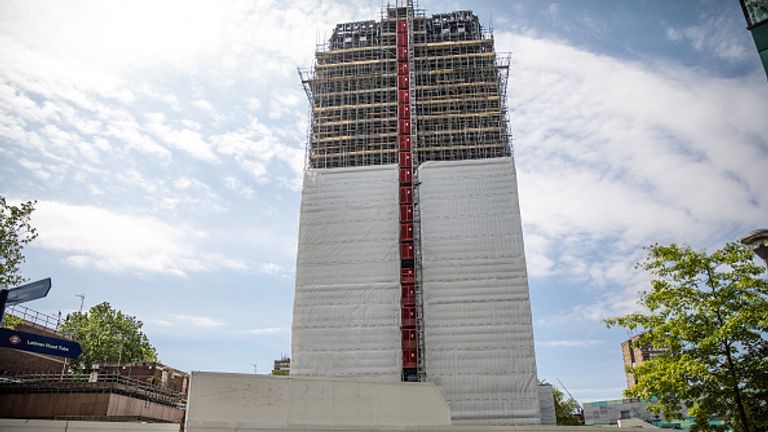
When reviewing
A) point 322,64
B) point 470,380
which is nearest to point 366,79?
point 322,64

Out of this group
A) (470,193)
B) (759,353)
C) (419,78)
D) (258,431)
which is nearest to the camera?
(759,353)

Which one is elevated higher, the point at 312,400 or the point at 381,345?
the point at 381,345

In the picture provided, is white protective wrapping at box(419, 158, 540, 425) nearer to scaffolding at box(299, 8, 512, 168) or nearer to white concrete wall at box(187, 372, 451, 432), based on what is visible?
scaffolding at box(299, 8, 512, 168)

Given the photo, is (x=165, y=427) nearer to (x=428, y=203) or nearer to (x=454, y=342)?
(x=454, y=342)

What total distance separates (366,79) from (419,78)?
4828 mm

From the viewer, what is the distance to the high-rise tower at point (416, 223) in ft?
127

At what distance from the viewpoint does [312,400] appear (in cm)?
1933

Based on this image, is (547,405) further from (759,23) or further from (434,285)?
(759,23)

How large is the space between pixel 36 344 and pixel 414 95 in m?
38.4

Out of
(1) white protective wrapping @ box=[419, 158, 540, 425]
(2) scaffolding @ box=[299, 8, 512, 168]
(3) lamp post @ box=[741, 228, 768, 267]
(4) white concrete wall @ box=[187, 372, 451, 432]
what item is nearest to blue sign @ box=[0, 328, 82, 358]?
(4) white concrete wall @ box=[187, 372, 451, 432]

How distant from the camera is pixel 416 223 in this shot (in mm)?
44094

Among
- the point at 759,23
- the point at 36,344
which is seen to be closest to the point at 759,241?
the point at 759,23

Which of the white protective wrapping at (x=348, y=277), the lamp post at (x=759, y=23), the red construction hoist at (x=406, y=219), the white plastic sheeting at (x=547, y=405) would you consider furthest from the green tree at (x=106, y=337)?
the lamp post at (x=759, y=23)

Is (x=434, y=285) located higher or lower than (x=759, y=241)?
higher
